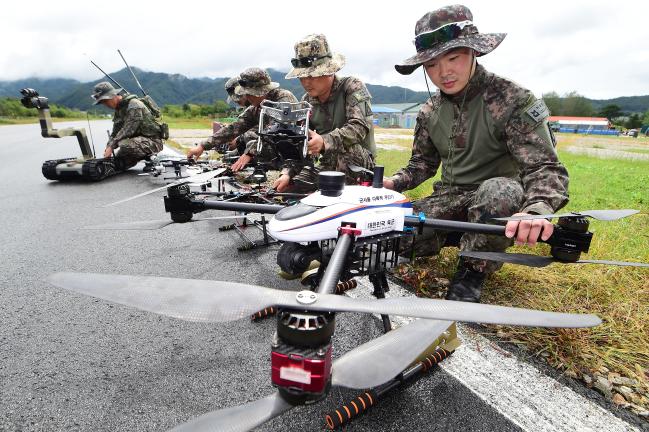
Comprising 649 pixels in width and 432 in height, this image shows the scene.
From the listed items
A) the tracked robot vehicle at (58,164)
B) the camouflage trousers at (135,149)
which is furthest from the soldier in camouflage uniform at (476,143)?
the camouflage trousers at (135,149)

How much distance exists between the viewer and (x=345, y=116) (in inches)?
205

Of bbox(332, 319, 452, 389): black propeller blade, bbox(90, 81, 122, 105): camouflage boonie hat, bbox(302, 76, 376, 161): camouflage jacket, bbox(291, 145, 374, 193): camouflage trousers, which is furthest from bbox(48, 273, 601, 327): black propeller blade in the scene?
bbox(90, 81, 122, 105): camouflage boonie hat

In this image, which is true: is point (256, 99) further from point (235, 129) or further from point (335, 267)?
point (335, 267)

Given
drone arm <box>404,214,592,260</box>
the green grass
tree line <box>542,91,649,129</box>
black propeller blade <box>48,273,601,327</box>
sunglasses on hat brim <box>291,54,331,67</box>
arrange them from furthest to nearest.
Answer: tree line <box>542,91,649,129</box>
sunglasses on hat brim <box>291,54,331,67</box>
the green grass
drone arm <box>404,214,592,260</box>
black propeller blade <box>48,273,601,327</box>

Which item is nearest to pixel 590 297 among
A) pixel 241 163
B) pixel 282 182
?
pixel 282 182

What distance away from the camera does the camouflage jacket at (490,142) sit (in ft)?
8.81

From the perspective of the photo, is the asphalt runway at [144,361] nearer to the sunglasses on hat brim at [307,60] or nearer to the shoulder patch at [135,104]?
the sunglasses on hat brim at [307,60]

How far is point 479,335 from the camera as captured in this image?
245cm

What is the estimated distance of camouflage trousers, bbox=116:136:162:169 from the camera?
9.74m

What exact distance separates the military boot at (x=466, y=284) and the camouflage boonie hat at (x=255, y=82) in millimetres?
5500

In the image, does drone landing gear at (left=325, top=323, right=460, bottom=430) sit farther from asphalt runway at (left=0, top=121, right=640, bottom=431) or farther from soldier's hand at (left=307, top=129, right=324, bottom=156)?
soldier's hand at (left=307, top=129, right=324, bottom=156)

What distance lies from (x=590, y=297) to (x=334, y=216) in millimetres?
2274

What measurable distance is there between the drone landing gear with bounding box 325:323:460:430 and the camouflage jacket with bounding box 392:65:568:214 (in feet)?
3.40

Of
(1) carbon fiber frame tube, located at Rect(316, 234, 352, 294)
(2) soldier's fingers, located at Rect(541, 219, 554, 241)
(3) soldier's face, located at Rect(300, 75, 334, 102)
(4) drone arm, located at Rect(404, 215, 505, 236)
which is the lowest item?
(1) carbon fiber frame tube, located at Rect(316, 234, 352, 294)
